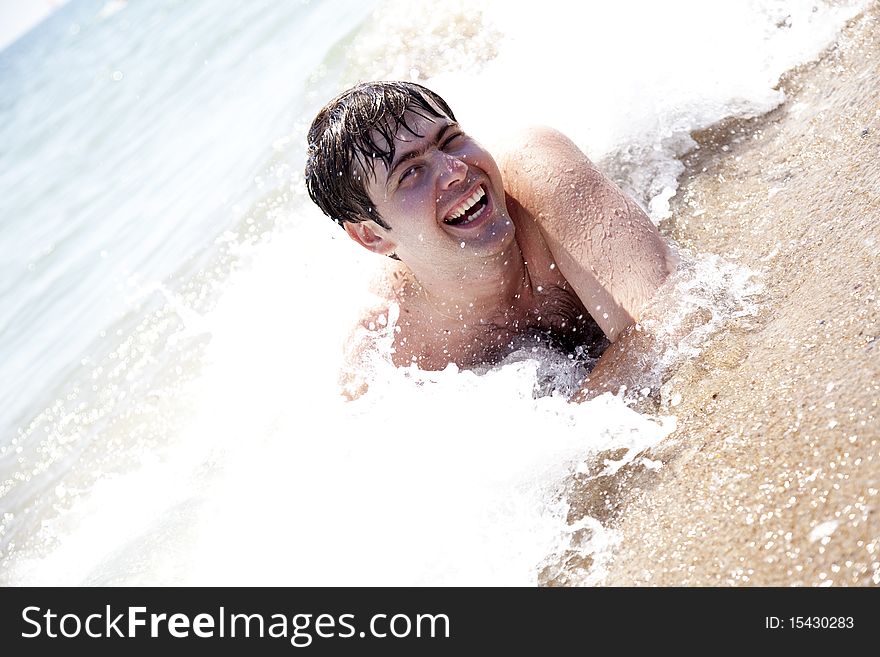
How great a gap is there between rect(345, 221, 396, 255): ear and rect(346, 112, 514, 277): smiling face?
0.12m

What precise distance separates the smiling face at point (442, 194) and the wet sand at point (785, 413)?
31.9 inches

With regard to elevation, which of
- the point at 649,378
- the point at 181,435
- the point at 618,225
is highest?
the point at 618,225

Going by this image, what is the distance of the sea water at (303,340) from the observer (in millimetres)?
2611

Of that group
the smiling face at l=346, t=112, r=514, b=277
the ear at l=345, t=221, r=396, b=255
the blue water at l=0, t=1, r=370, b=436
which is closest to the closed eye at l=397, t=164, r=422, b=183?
the smiling face at l=346, t=112, r=514, b=277

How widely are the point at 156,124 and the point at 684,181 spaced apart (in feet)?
23.8

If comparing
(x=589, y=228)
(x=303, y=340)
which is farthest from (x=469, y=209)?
(x=303, y=340)

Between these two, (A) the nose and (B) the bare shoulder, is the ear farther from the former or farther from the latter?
(B) the bare shoulder

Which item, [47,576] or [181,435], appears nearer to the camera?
[47,576]

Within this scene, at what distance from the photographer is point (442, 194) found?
2.86 meters

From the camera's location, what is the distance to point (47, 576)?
12.5ft

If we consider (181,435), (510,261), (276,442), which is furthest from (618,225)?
(181,435)

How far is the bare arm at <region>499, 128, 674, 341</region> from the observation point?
2855 millimetres

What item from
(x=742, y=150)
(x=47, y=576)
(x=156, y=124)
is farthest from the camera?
(x=156, y=124)
